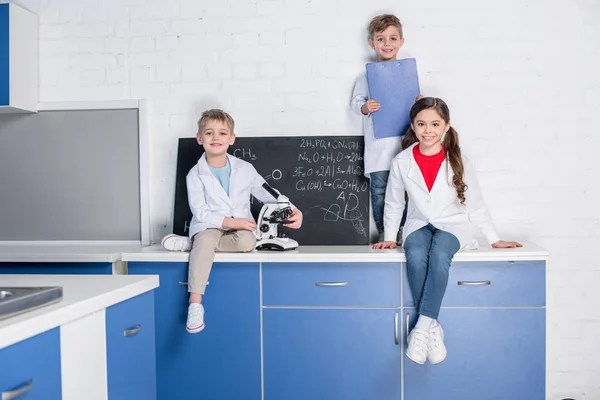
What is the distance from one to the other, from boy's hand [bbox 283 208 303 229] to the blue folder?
0.58 m

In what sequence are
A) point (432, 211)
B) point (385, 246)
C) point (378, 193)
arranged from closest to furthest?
point (432, 211)
point (385, 246)
point (378, 193)

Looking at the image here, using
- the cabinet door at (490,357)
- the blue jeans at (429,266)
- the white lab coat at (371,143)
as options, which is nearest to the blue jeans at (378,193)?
the white lab coat at (371,143)

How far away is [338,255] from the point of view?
2656mm

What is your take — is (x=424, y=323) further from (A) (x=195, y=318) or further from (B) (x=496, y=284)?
(A) (x=195, y=318)

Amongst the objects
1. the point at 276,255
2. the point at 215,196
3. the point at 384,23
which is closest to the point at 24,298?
the point at 276,255

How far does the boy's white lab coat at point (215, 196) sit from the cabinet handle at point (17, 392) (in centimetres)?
164

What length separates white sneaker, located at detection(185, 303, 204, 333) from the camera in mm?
2574

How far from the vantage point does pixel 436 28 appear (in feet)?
10.2

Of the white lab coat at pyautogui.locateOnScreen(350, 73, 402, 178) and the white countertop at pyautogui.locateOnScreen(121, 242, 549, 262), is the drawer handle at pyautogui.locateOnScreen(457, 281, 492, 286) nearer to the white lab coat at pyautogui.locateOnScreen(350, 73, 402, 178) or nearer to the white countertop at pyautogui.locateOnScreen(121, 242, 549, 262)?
the white countertop at pyautogui.locateOnScreen(121, 242, 549, 262)

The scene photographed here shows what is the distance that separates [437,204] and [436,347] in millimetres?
641

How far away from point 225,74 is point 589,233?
209 centimetres

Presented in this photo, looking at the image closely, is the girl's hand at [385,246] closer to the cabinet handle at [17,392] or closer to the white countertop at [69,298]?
the white countertop at [69,298]

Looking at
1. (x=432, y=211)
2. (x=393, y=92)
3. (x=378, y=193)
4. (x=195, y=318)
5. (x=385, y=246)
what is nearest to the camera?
(x=195, y=318)

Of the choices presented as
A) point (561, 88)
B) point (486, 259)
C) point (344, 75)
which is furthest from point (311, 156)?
point (561, 88)
